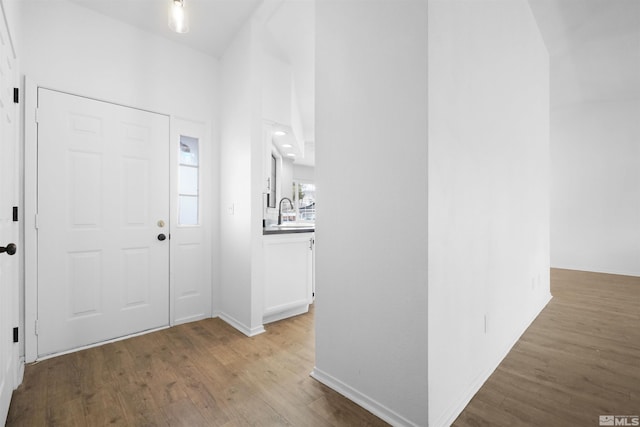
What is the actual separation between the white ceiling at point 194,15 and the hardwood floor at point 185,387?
2.81m

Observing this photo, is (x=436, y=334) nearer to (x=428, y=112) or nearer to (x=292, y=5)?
(x=428, y=112)

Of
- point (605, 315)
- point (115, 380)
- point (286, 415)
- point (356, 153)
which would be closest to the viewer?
point (286, 415)

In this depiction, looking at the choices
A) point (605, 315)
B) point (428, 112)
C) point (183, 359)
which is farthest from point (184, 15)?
point (605, 315)

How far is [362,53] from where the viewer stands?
160cm

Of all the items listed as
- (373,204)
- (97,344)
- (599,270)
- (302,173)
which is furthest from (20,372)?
(599,270)

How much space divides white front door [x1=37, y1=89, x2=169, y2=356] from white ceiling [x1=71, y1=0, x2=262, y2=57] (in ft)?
2.54

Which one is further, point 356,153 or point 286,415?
point 356,153

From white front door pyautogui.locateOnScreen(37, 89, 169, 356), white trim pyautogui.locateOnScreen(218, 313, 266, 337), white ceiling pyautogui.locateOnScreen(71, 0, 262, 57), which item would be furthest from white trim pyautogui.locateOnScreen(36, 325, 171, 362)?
white ceiling pyautogui.locateOnScreen(71, 0, 262, 57)

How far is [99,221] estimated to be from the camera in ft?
8.00

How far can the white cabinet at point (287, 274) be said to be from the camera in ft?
9.11

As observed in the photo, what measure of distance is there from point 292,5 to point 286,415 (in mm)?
3011

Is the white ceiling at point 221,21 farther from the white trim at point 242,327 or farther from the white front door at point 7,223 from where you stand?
the white trim at point 242,327

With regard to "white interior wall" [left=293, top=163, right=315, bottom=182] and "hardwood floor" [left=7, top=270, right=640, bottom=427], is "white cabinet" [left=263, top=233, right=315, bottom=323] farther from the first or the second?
"white interior wall" [left=293, top=163, right=315, bottom=182]

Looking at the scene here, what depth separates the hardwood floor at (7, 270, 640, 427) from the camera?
153 centimetres
